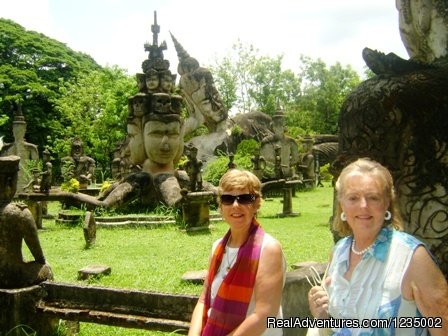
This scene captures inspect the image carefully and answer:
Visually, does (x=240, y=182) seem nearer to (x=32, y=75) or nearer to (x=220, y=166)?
(x=220, y=166)

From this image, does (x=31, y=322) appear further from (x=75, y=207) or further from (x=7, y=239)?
(x=75, y=207)

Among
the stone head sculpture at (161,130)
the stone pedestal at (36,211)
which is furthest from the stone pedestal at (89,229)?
the stone head sculpture at (161,130)

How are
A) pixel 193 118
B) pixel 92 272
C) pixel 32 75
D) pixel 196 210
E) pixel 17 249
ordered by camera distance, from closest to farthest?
pixel 17 249 → pixel 92 272 → pixel 196 210 → pixel 193 118 → pixel 32 75

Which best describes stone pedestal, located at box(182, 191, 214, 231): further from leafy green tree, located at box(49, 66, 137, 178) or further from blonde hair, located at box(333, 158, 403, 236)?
leafy green tree, located at box(49, 66, 137, 178)

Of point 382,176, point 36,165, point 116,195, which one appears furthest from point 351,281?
point 36,165

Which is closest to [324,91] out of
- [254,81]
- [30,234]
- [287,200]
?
[254,81]

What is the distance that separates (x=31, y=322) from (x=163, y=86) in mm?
10464

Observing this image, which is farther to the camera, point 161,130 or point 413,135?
point 161,130

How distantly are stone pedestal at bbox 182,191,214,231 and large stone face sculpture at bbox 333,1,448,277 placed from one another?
349 inches

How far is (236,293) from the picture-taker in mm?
2801

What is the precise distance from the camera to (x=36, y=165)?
20.3 meters

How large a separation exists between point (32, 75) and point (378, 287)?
37477 millimetres

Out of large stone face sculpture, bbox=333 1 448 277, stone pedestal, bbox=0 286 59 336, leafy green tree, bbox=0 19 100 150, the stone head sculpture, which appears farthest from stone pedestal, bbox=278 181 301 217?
leafy green tree, bbox=0 19 100 150

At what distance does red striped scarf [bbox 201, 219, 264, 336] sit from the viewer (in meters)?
2.79
